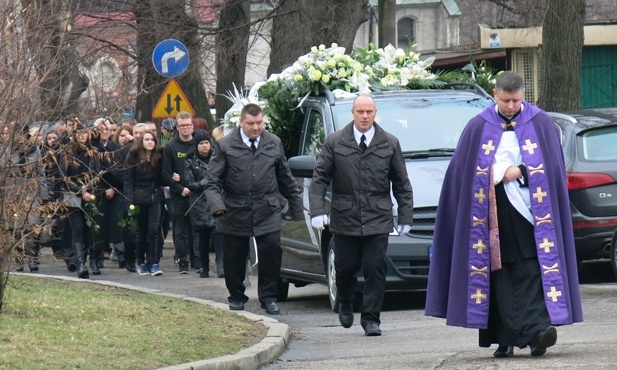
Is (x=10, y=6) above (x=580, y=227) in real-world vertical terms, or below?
above

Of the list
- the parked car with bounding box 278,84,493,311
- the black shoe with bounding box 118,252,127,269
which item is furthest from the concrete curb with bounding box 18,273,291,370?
the black shoe with bounding box 118,252,127,269

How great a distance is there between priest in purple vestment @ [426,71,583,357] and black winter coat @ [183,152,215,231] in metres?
7.79

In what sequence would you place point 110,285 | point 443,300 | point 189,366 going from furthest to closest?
point 110,285 → point 443,300 → point 189,366

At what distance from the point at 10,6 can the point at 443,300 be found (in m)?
4.15

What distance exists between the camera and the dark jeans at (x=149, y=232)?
17.6 metres

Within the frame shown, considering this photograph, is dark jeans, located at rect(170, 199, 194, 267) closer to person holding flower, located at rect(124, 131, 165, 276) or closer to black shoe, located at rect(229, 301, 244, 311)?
person holding flower, located at rect(124, 131, 165, 276)

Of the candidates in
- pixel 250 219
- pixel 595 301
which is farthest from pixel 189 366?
pixel 595 301

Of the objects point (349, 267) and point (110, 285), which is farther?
point (110, 285)

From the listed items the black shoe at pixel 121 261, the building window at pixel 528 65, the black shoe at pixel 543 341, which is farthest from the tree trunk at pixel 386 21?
the black shoe at pixel 543 341

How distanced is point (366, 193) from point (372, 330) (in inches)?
41.2

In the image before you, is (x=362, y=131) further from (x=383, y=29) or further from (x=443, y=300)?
(x=383, y=29)

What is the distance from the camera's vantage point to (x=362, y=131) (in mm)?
11352

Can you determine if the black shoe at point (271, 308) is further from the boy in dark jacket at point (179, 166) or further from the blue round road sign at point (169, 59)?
the blue round road sign at point (169, 59)

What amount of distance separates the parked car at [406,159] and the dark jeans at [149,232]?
3239 millimetres
